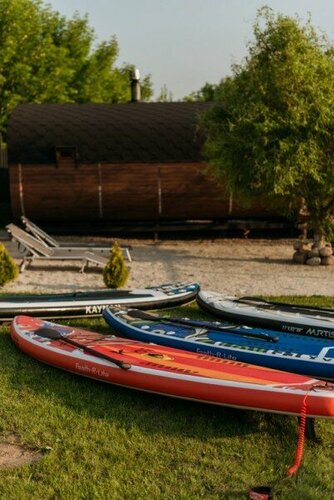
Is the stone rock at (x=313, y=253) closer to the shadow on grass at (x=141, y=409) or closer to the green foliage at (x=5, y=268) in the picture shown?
the green foliage at (x=5, y=268)

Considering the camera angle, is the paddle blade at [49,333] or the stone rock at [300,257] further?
the stone rock at [300,257]

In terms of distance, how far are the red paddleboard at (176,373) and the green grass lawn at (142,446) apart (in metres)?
0.30

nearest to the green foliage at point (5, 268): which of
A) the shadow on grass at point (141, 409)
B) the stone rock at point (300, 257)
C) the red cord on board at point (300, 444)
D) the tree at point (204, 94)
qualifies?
the shadow on grass at point (141, 409)

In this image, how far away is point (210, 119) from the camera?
16172mm

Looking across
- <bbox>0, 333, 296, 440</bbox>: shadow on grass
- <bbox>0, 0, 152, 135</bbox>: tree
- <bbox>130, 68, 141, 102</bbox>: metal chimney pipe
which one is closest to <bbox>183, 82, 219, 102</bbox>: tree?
<bbox>0, 0, 152, 135</bbox>: tree

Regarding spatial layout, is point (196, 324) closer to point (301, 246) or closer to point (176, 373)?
point (176, 373)

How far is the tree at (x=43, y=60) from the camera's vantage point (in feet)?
92.8

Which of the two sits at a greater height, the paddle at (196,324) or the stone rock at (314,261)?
the paddle at (196,324)

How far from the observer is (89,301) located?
1034 centimetres

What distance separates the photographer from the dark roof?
19.2m

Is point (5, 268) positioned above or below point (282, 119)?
below

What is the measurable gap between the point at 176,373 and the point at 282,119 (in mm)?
9088

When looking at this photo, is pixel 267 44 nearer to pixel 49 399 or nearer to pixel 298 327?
pixel 298 327

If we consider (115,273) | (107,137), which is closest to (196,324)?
(115,273)
